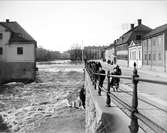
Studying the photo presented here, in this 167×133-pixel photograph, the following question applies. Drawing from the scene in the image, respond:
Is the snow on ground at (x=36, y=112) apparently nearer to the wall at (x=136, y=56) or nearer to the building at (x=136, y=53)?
the wall at (x=136, y=56)

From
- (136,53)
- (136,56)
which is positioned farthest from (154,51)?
(136,53)

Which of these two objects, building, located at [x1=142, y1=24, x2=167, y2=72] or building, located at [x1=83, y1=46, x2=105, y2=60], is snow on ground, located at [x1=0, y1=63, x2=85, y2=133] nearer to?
building, located at [x1=142, y1=24, x2=167, y2=72]

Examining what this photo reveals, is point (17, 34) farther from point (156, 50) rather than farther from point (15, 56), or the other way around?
point (156, 50)

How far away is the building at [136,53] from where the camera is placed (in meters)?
35.7

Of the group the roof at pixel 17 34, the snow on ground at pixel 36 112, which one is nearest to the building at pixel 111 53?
the roof at pixel 17 34

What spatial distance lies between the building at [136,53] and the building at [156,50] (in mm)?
2303

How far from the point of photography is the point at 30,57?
104 ft

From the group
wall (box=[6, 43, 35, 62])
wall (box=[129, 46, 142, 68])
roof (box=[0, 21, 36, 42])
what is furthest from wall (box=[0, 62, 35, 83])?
wall (box=[129, 46, 142, 68])

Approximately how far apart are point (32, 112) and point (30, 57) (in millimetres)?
17392

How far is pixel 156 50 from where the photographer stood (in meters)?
28.0

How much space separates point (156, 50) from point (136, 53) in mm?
9477

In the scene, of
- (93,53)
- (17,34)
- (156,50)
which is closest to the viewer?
(156,50)

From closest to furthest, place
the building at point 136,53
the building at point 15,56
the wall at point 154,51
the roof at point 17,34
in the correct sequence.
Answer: the wall at point 154,51, the building at point 15,56, the roof at point 17,34, the building at point 136,53

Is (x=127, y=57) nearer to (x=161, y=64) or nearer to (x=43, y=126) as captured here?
(x=161, y=64)
